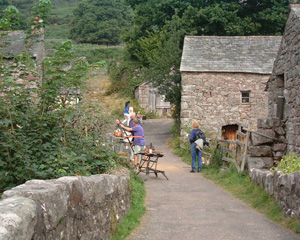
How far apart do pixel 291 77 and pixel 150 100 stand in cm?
2204

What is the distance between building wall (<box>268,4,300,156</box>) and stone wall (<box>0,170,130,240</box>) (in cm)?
651

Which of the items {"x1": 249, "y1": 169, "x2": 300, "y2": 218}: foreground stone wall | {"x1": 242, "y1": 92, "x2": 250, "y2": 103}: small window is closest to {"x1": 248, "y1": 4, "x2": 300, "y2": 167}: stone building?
{"x1": 249, "y1": 169, "x2": 300, "y2": 218}: foreground stone wall

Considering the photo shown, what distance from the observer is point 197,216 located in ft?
24.8

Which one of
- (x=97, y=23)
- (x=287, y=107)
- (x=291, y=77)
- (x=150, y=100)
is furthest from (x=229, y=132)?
(x=97, y=23)

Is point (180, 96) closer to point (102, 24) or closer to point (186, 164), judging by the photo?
point (186, 164)

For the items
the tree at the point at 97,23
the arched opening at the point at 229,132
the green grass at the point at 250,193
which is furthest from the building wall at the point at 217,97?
the tree at the point at 97,23

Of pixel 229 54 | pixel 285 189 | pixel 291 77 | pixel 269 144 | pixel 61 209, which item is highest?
pixel 229 54

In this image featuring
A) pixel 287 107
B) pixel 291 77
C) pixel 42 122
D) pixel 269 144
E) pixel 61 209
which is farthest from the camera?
pixel 269 144

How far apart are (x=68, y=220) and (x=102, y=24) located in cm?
5407

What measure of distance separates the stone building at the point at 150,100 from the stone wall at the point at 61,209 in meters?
26.7

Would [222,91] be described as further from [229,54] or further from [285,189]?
[285,189]

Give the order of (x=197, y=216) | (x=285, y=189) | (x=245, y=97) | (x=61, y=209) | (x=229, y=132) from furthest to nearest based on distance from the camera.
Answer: (x=229, y=132)
(x=245, y=97)
(x=197, y=216)
(x=285, y=189)
(x=61, y=209)

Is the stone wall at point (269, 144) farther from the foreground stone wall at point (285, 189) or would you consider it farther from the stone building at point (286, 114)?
the foreground stone wall at point (285, 189)

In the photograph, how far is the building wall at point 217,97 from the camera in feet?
67.6
